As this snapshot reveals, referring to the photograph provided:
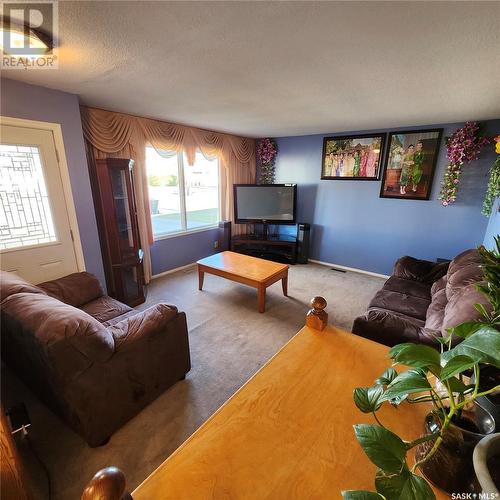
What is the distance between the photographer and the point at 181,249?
431cm

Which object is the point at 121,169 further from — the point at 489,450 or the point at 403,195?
the point at 403,195

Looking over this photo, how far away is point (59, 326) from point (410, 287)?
9.88 feet

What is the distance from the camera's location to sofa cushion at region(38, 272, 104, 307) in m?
2.19

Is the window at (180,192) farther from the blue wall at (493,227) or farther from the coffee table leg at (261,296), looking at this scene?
the blue wall at (493,227)

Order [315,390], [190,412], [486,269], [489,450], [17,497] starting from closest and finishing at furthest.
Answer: [489,450]
[486,269]
[17,497]
[315,390]
[190,412]

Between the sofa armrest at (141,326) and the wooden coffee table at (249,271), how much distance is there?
1.22 metres

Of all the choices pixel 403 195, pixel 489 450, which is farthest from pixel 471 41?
pixel 403 195

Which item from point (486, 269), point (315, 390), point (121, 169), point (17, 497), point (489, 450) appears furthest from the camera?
point (121, 169)

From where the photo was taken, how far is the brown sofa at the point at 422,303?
61.0 inches

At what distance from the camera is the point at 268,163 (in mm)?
4949

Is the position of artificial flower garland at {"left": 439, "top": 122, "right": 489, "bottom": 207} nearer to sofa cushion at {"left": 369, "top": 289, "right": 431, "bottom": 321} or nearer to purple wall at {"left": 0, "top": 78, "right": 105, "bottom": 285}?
sofa cushion at {"left": 369, "top": 289, "right": 431, "bottom": 321}

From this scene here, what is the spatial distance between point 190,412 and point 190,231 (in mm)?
3118

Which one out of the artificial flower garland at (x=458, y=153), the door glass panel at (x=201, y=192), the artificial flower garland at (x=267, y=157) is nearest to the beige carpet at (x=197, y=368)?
the door glass panel at (x=201, y=192)

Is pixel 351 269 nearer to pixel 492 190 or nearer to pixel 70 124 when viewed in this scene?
pixel 492 190
